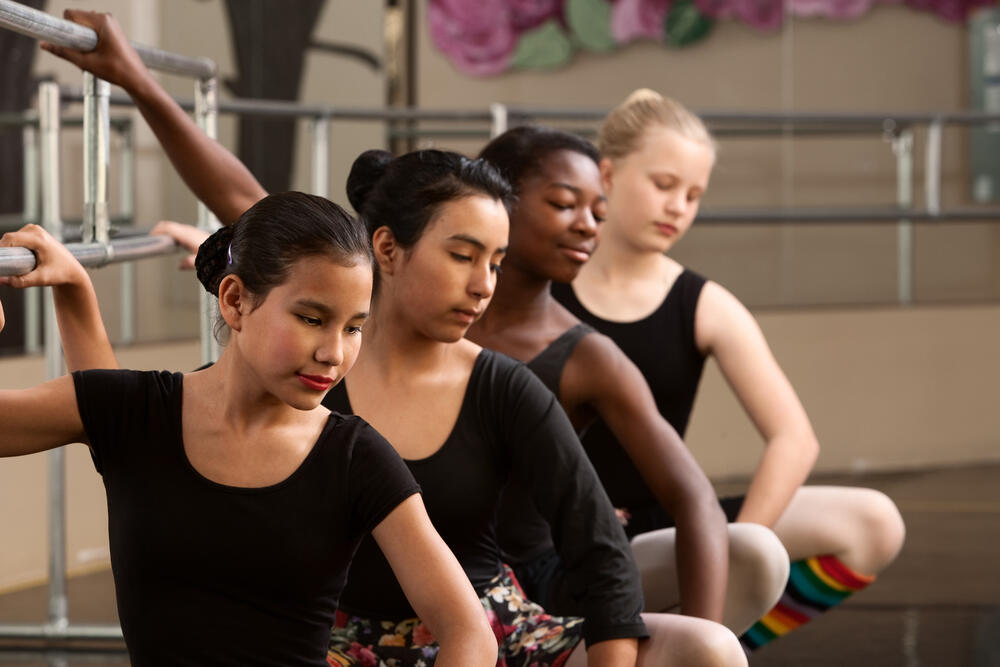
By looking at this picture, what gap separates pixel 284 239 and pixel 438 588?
36 cm

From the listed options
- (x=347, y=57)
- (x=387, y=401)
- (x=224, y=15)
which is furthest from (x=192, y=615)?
(x=347, y=57)

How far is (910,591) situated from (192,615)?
7.86ft

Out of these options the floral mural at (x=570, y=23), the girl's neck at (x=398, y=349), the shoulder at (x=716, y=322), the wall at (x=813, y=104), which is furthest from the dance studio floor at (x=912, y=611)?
the floral mural at (x=570, y=23)

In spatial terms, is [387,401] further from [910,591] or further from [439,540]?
[910,591]

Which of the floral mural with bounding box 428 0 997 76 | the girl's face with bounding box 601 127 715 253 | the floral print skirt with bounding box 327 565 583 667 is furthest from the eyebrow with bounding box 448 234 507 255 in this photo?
the floral mural with bounding box 428 0 997 76

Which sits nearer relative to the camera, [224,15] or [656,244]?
→ [656,244]

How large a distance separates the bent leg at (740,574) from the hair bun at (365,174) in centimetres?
61

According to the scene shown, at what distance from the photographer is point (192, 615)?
143cm

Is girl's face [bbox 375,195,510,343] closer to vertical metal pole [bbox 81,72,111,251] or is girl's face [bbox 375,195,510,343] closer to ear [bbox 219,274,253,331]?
ear [bbox 219,274,253,331]

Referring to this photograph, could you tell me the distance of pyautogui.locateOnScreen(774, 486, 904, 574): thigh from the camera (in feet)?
8.00

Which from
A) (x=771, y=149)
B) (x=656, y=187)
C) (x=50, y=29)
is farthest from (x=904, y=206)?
(x=50, y=29)

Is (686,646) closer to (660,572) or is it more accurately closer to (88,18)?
(660,572)

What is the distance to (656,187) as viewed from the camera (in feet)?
8.17

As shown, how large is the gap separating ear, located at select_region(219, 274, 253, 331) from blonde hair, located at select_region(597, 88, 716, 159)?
121 cm
